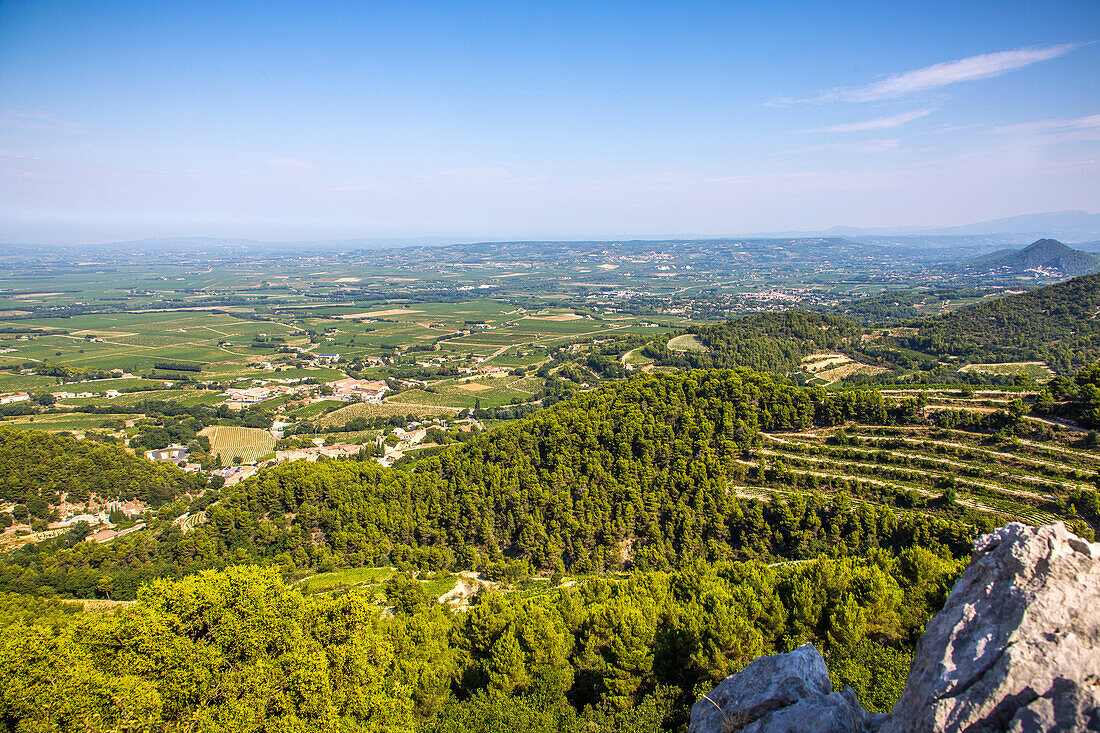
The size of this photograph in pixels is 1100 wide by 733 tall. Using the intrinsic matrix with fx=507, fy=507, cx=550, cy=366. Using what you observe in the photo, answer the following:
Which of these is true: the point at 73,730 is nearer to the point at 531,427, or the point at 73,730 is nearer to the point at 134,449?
the point at 531,427

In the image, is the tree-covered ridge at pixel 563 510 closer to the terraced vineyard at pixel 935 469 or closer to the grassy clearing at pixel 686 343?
the terraced vineyard at pixel 935 469

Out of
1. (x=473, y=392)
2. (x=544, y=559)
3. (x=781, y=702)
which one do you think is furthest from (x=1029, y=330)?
(x=781, y=702)

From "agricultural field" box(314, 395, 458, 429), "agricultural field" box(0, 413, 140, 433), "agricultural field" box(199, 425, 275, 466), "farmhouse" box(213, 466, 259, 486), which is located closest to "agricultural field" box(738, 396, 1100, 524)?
"agricultural field" box(314, 395, 458, 429)

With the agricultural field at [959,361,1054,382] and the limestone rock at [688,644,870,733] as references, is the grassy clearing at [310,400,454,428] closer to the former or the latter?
the limestone rock at [688,644,870,733]

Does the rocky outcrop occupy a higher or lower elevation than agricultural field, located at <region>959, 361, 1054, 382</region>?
higher

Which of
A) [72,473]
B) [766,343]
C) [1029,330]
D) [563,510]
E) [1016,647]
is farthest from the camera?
[766,343]

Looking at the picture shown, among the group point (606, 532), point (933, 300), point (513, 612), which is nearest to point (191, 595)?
point (513, 612)

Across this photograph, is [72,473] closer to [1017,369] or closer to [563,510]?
[563,510]
